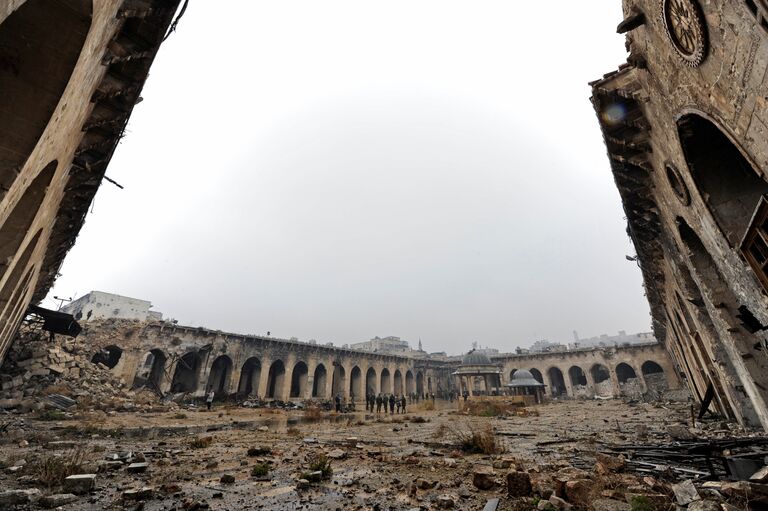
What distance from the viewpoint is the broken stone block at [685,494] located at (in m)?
3.11

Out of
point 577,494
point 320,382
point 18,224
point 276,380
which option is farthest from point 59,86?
point 320,382

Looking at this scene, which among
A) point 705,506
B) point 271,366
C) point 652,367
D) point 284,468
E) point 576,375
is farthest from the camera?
point 576,375

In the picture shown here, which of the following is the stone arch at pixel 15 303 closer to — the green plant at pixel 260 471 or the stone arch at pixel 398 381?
the green plant at pixel 260 471

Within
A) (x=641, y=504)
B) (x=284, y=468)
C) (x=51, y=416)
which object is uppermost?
Result: (x=641, y=504)

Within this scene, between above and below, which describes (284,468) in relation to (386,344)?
below

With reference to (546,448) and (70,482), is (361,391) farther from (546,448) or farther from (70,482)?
(70,482)

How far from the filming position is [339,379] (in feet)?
120

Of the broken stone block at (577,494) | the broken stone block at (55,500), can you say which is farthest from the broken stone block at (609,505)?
the broken stone block at (55,500)

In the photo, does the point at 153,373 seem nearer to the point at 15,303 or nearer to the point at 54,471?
the point at 15,303

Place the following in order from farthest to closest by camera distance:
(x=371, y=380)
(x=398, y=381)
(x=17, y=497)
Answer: (x=398, y=381) → (x=371, y=380) → (x=17, y=497)

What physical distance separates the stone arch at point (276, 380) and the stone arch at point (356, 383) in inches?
333

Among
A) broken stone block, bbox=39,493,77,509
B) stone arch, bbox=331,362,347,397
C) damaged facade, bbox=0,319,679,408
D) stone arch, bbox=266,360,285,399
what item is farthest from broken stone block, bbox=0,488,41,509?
stone arch, bbox=331,362,347,397

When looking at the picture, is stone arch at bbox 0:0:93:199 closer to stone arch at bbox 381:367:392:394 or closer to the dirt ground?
the dirt ground

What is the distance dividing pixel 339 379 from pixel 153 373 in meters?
18.2
